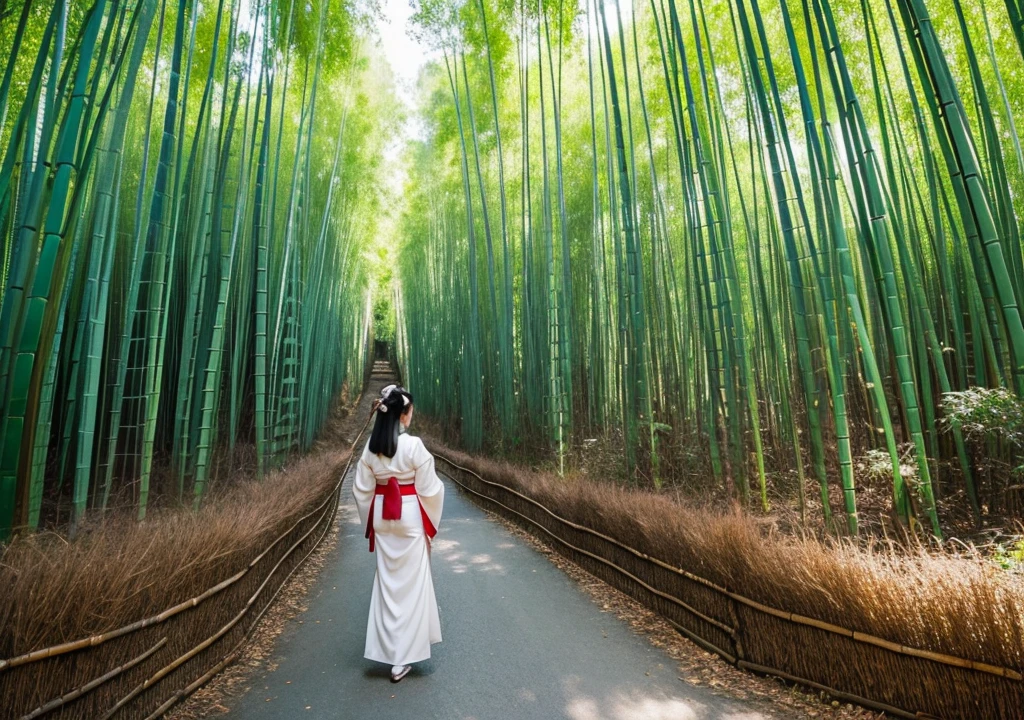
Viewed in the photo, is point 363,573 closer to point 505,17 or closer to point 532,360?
point 532,360

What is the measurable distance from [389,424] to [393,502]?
30cm

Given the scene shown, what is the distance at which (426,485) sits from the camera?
97.8 inches

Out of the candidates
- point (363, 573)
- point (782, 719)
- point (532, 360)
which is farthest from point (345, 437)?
point (782, 719)

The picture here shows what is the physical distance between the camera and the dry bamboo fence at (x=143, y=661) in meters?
1.36

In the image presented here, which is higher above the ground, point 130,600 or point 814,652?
point 130,600

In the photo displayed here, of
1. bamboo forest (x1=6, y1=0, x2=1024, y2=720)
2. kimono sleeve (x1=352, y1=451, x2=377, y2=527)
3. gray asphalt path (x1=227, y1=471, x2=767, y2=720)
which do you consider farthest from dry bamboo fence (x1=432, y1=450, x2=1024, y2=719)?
kimono sleeve (x1=352, y1=451, x2=377, y2=527)

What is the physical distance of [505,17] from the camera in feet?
19.9

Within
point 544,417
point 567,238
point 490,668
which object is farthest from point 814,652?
point 544,417

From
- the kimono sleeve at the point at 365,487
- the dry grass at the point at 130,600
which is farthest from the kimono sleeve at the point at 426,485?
the dry grass at the point at 130,600

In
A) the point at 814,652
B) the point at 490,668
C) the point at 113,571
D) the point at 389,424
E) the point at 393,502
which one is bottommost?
the point at 490,668

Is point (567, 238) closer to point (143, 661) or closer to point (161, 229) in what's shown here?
point (161, 229)

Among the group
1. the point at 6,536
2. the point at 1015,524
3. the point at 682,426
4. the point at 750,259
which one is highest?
the point at 750,259

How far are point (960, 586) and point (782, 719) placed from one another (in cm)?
63

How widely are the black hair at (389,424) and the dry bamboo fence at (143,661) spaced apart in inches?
29.5
